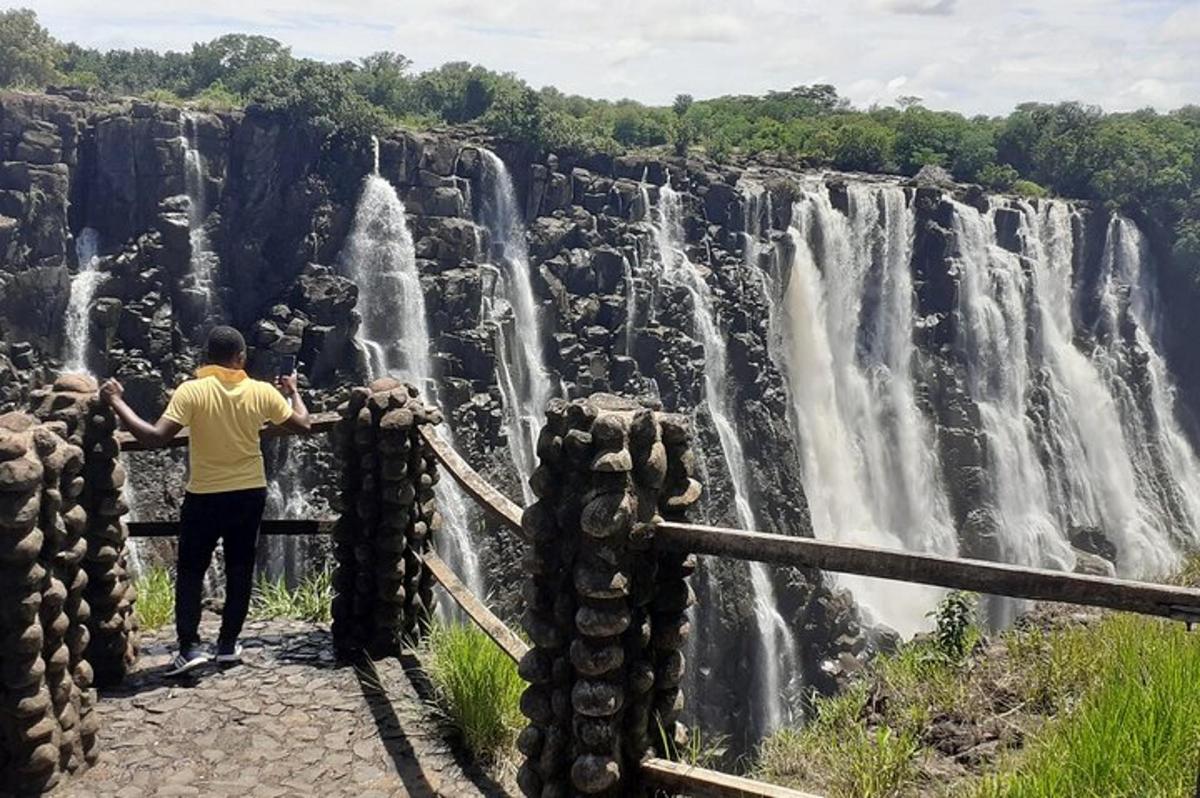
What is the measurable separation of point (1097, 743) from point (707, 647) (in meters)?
22.6

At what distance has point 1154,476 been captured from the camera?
111ft

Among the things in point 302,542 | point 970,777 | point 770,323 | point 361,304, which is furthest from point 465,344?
point 970,777

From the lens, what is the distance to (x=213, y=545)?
5.27m

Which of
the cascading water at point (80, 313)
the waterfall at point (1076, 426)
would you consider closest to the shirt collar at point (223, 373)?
the cascading water at point (80, 313)

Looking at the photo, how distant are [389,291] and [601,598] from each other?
23.8 metres

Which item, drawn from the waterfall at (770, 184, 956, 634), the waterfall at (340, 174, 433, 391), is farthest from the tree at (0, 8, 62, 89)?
the waterfall at (770, 184, 956, 634)

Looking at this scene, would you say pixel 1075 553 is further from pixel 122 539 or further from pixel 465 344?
pixel 122 539

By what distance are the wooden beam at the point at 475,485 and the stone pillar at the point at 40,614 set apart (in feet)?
5.41

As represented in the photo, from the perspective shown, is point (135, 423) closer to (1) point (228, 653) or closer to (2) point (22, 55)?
(1) point (228, 653)

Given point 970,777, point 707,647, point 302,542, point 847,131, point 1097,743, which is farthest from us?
point 847,131

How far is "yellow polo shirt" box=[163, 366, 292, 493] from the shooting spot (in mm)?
5020

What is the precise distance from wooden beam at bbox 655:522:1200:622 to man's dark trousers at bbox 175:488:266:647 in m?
2.81

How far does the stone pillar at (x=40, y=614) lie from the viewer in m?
3.81

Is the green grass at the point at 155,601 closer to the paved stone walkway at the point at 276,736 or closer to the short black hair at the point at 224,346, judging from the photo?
the paved stone walkway at the point at 276,736
